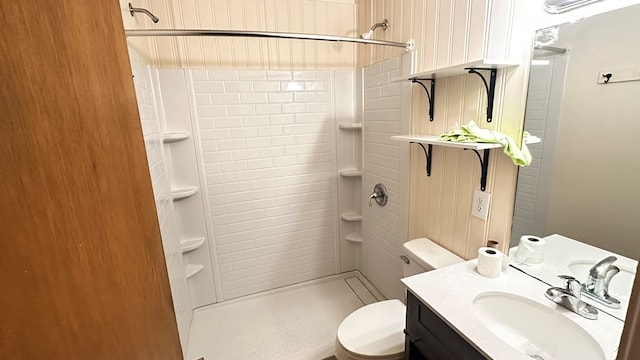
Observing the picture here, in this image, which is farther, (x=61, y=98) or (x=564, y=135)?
(x=564, y=135)

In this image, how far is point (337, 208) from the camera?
2.55 m

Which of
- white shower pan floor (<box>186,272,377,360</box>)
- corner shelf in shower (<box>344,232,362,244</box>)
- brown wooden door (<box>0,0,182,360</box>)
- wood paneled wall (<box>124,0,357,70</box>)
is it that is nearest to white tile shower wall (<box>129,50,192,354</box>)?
white shower pan floor (<box>186,272,377,360</box>)

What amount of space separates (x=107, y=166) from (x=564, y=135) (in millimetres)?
1380

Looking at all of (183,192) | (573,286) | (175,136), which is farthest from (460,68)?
(183,192)

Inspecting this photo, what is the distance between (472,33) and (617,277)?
3.55ft

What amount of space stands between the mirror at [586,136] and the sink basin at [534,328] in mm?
175

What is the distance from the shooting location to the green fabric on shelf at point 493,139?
112cm

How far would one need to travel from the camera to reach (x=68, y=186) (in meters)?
0.50

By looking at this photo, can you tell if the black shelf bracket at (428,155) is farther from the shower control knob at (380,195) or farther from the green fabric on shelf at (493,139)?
the shower control knob at (380,195)

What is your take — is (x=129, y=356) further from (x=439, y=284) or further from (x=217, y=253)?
(x=217, y=253)

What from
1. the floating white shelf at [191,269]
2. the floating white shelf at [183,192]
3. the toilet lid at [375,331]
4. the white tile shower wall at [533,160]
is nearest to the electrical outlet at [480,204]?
the white tile shower wall at [533,160]

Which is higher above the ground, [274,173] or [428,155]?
[428,155]

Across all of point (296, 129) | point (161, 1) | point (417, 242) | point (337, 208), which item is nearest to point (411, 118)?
point (417, 242)

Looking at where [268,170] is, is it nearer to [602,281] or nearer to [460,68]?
[460,68]
